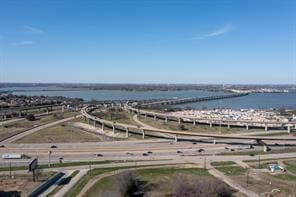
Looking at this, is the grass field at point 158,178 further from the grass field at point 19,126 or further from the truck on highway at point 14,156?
the grass field at point 19,126

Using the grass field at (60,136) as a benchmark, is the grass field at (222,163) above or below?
below

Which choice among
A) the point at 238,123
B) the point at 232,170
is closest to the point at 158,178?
the point at 232,170

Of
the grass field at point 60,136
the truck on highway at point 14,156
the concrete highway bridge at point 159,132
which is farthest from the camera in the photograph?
the grass field at point 60,136

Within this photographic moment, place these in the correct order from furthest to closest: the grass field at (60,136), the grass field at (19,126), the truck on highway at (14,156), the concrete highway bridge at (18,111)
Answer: the concrete highway bridge at (18,111) < the grass field at (19,126) < the grass field at (60,136) < the truck on highway at (14,156)

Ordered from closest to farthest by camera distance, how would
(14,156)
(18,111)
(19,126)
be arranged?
(14,156), (19,126), (18,111)

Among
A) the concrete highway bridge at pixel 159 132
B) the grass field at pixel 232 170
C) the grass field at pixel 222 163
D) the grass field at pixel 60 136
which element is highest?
the concrete highway bridge at pixel 159 132

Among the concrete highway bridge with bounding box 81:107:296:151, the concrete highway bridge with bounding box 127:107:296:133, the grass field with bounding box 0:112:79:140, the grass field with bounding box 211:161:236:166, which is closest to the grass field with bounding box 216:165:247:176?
the grass field with bounding box 211:161:236:166

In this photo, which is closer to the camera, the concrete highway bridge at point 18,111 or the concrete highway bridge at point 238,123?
the concrete highway bridge at point 238,123

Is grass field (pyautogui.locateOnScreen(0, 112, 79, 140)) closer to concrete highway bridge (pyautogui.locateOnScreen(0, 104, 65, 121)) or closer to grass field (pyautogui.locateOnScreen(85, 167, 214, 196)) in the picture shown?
concrete highway bridge (pyautogui.locateOnScreen(0, 104, 65, 121))

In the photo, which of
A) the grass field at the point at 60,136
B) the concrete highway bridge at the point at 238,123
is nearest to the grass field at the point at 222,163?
the grass field at the point at 60,136

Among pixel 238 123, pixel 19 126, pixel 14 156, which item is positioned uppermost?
pixel 14 156

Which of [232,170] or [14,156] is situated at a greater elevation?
[14,156]

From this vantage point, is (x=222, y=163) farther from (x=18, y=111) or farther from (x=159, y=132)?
(x=18, y=111)
